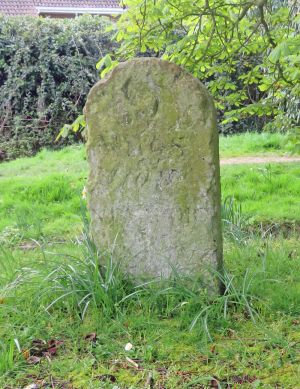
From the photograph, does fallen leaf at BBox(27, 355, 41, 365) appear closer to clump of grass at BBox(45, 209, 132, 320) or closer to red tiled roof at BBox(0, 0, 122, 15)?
clump of grass at BBox(45, 209, 132, 320)

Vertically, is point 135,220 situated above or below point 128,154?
below

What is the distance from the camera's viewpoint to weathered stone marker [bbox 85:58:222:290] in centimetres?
327

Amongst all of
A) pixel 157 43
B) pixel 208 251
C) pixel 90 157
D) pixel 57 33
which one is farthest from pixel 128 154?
pixel 57 33

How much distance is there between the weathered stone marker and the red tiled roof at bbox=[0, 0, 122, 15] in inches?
677

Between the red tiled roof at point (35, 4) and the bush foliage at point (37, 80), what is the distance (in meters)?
8.35

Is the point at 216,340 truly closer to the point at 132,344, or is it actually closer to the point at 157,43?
the point at 132,344

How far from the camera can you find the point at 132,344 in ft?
9.61

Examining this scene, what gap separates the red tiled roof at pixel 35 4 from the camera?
63.4 ft

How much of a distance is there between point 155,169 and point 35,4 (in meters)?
17.9

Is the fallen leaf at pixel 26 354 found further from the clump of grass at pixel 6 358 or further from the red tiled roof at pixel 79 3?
the red tiled roof at pixel 79 3

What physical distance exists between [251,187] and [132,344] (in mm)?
4027

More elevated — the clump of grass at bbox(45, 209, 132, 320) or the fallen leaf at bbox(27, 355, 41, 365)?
the clump of grass at bbox(45, 209, 132, 320)

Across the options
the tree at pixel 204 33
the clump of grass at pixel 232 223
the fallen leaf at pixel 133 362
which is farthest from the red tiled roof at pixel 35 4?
the fallen leaf at pixel 133 362

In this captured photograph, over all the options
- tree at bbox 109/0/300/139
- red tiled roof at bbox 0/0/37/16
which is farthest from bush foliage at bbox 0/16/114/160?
red tiled roof at bbox 0/0/37/16
